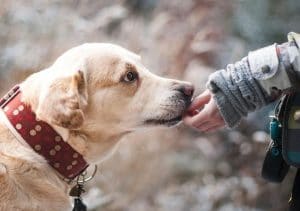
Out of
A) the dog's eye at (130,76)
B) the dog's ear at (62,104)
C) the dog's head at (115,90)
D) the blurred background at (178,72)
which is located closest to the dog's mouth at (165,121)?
the dog's head at (115,90)

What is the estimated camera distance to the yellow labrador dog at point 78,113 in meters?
1.23

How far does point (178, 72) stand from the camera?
7.21ft

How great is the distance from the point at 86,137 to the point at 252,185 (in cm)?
102

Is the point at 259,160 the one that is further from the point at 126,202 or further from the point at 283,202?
the point at 126,202

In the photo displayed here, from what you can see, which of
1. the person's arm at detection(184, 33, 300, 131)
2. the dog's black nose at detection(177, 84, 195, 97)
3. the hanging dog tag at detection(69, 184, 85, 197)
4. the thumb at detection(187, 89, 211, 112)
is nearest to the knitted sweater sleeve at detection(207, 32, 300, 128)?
the person's arm at detection(184, 33, 300, 131)

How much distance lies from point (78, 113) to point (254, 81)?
1.29 feet

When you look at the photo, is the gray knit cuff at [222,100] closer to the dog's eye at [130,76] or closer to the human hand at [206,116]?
the human hand at [206,116]

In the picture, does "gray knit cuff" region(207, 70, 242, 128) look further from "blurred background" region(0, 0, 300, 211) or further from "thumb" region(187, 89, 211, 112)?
"blurred background" region(0, 0, 300, 211)

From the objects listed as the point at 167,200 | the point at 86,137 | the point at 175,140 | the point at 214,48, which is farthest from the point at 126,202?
the point at 86,137

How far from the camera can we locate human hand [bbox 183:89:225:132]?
3.93 feet

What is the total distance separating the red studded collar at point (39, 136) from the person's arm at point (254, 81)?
338mm

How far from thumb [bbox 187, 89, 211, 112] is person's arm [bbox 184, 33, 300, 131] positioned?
0.36 ft

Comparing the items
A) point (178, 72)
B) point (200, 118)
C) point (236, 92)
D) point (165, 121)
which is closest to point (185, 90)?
point (165, 121)

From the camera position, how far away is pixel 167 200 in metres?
2.23
